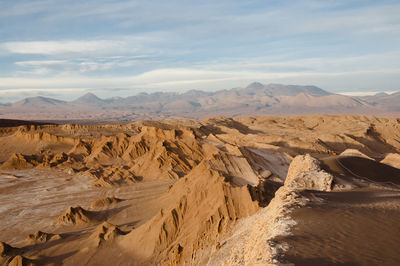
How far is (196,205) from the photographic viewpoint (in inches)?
527

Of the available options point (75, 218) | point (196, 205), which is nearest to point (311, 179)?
point (196, 205)

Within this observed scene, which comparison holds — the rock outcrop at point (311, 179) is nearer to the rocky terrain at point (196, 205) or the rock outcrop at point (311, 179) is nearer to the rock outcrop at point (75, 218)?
the rocky terrain at point (196, 205)

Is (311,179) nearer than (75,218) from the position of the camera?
Yes

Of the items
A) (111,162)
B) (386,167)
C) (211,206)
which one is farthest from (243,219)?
(111,162)

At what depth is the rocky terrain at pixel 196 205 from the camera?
20.8 feet

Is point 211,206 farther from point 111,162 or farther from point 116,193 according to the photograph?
point 111,162

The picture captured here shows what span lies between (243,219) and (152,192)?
11.8 metres

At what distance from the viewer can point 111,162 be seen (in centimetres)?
3156

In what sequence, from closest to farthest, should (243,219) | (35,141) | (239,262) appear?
(239,262) → (243,219) → (35,141)

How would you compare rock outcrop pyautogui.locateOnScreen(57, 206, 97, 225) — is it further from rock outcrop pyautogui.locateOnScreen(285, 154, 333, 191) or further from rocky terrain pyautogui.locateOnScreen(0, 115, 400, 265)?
rock outcrop pyautogui.locateOnScreen(285, 154, 333, 191)

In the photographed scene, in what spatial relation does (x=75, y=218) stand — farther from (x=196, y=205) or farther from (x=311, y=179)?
(x=311, y=179)

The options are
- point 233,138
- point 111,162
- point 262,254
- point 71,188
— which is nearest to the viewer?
point 262,254

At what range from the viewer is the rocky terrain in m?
6.34

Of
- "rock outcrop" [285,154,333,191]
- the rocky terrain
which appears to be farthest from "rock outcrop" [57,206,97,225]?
"rock outcrop" [285,154,333,191]
